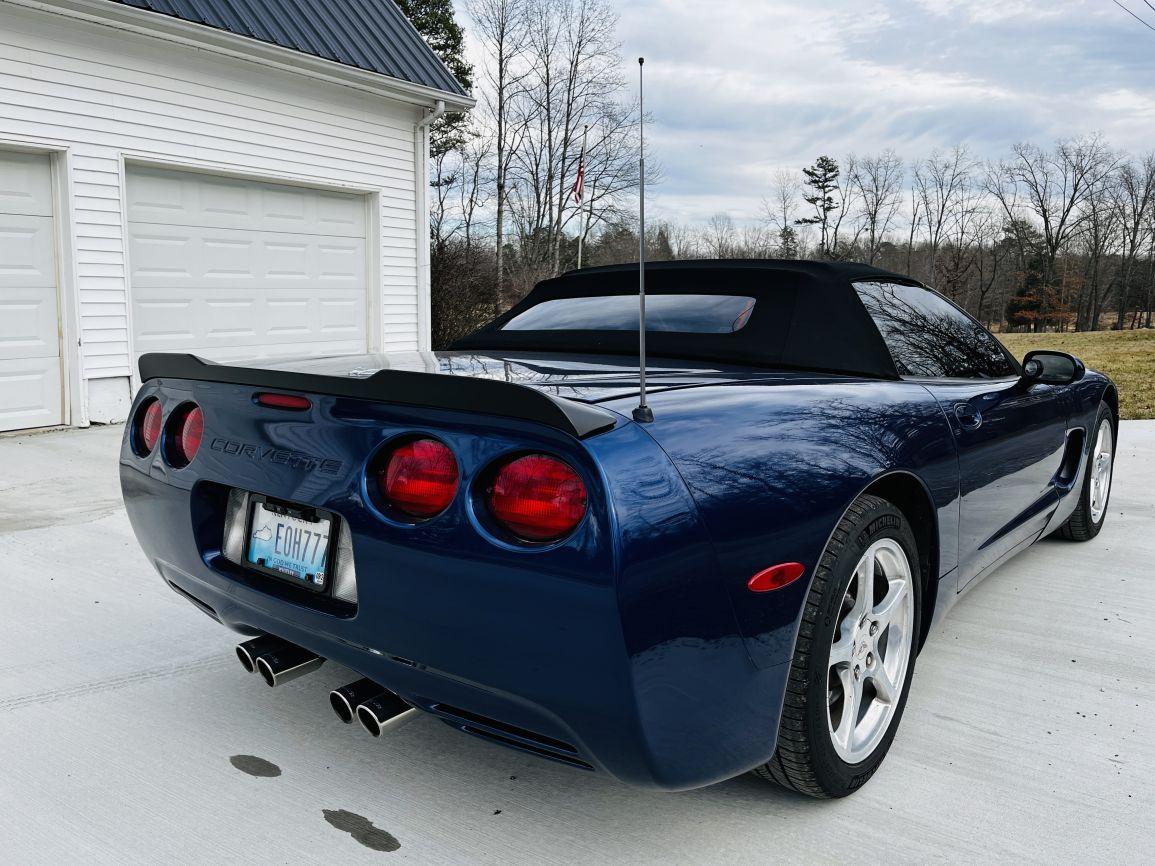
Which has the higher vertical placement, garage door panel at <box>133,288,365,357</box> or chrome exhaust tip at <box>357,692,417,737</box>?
garage door panel at <box>133,288,365,357</box>

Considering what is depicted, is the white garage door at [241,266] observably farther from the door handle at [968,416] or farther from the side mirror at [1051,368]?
the door handle at [968,416]

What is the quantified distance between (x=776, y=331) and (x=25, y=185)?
725cm

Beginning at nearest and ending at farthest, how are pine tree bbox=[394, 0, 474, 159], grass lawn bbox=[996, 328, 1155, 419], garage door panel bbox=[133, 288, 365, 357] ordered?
1. garage door panel bbox=[133, 288, 365, 357]
2. grass lawn bbox=[996, 328, 1155, 419]
3. pine tree bbox=[394, 0, 474, 159]

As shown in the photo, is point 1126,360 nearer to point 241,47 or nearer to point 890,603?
point 241,47

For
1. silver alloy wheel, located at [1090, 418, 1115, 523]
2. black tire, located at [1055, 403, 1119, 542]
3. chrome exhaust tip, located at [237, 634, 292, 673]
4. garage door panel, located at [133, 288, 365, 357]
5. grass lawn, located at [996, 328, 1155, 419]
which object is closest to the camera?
chrome exhaust tip, located at [237, 634, 292, 673]

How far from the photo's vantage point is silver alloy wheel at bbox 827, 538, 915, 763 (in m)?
2.14

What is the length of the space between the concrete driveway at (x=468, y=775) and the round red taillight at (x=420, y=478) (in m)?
0.75

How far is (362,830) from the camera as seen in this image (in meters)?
2.02

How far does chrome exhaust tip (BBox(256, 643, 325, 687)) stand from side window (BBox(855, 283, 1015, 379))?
6.02ft

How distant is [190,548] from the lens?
2291 mm

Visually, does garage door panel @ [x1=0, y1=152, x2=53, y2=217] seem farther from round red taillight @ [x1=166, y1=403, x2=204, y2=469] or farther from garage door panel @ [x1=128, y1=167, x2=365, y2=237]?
round red taillight @ [x1=166, y1=403, x2=204, y2=469]

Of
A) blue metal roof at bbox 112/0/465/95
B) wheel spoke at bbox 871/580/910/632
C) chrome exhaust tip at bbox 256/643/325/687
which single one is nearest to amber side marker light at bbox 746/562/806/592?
wheel spoke at bbox 871/580/910/632

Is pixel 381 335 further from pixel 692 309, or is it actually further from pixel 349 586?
pixel 349 586

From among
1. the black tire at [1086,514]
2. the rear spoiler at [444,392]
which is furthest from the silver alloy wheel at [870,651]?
the black tire at [1086,514]
